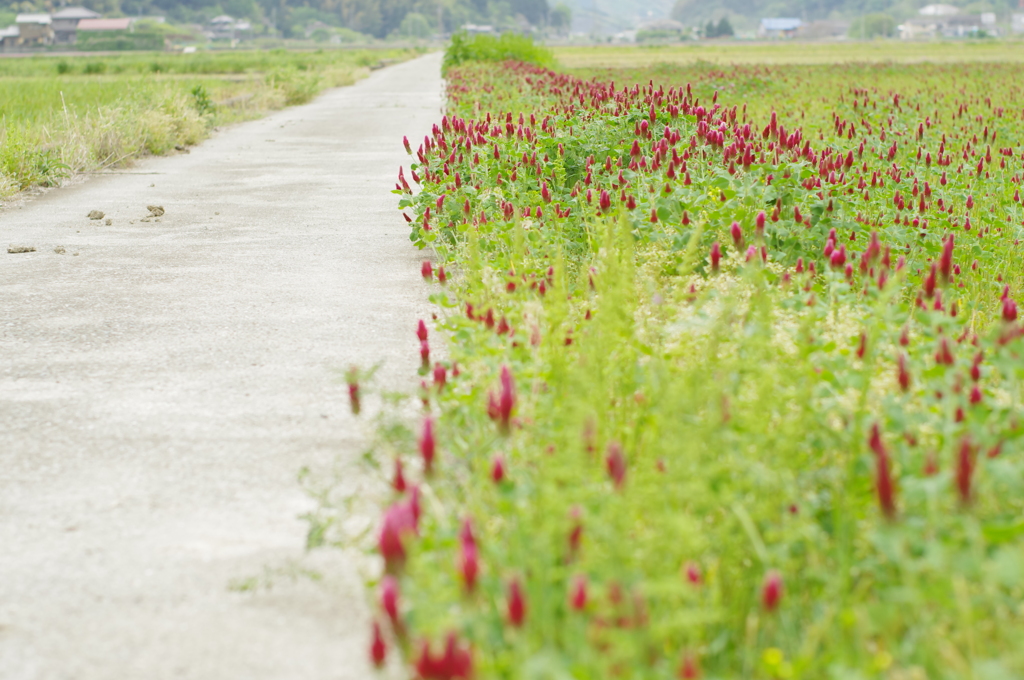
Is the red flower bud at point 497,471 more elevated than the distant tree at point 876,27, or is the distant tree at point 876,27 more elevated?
the distant tree at point 876,27

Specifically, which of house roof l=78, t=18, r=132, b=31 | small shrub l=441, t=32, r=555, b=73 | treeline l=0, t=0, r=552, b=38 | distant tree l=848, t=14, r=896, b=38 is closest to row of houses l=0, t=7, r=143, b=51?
house roof l=78, t=18, r=132, b=31

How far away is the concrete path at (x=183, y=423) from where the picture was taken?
2.64m

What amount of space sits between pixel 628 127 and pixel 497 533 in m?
5.28

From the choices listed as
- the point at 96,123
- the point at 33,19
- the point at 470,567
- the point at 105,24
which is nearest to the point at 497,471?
the point at 470,567

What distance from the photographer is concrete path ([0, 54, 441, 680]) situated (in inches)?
104

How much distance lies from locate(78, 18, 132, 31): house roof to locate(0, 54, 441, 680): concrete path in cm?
14213

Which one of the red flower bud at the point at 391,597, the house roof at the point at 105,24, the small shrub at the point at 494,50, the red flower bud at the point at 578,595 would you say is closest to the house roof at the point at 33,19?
the house roof at the point at 105,24

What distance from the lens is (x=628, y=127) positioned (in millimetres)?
7516

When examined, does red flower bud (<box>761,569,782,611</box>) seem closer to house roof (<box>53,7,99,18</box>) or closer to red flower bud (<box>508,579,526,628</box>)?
red flower bud (<box>508,579,526,628</box>)

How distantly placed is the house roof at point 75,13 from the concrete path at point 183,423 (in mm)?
158817

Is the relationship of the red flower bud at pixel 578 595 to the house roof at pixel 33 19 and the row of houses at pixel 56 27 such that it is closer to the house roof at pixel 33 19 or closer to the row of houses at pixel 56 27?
the row of houses at pixel 56 27

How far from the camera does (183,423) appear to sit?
13.4 feet

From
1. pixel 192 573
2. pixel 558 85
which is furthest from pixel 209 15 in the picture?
pixel 192 573

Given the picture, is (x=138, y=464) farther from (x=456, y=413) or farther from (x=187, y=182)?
(x=187, y=182)
